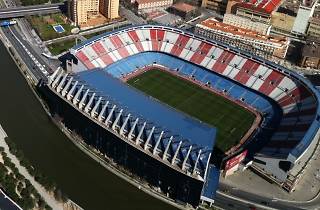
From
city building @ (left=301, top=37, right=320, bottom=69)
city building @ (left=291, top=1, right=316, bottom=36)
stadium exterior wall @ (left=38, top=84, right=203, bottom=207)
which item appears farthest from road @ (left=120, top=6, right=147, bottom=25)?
stadium exterior wall @ (left=38, top=84, right=203, bottom=207)

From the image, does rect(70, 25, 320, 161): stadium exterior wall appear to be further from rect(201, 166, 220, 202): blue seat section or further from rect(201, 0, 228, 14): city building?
rect(201, 0, 228, 14): city building

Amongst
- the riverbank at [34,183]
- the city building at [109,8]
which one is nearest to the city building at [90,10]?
the city building at [109,8]

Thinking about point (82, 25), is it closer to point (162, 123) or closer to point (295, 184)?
point (162, 123)

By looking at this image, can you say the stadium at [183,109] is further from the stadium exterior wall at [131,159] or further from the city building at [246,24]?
the city building at [246,24]

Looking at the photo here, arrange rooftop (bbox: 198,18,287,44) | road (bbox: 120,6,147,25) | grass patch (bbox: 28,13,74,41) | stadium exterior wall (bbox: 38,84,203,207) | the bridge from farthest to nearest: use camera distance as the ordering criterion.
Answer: road (bbox: 120,6,147,25)
the bridge
rooftop (bbox: 198,18,287,44)
grass patch (bbox: 28,13,74,41)
stadium exterior wall (bbox: 38,84,203,207)

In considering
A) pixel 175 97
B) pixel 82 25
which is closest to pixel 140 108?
pixel 175 97

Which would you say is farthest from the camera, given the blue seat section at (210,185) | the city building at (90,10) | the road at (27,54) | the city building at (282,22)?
the city building at (282,22)
